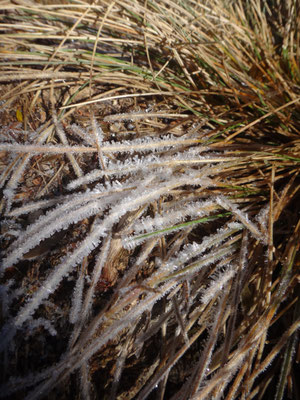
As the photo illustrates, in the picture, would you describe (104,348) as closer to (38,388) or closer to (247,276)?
(38,388)

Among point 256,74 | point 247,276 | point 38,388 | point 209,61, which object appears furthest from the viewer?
point 256,74

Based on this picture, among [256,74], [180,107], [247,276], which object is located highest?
[256,74]

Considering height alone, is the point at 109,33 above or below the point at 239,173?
above

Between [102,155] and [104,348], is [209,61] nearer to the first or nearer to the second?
[102,155]

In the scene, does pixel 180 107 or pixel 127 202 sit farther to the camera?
pixel 180 107

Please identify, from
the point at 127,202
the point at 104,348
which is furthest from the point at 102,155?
the point at 104,348

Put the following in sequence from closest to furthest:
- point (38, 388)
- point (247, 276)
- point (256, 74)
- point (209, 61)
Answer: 1. point (38, 388)
2. point (247, 276)
3. point (209, 61)
4. point (256, 74)
